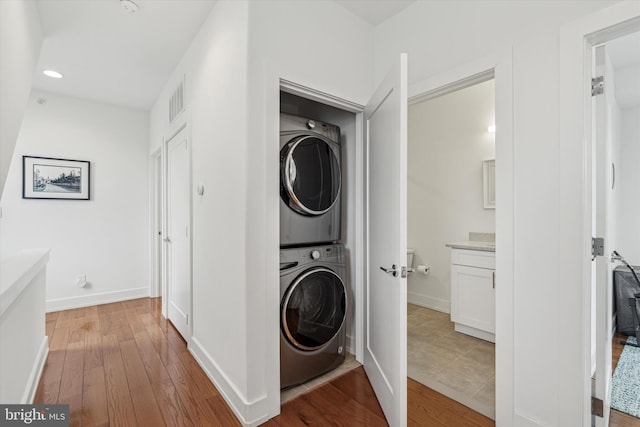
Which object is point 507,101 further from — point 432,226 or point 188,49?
point 188,49

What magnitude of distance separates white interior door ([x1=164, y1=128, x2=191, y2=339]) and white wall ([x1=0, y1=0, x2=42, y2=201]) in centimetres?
105

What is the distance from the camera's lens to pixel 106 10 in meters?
2.08

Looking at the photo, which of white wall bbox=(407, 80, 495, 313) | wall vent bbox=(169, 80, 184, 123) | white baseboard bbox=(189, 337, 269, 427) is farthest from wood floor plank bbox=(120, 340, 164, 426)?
white wall bbox=(407, 80, 495, 313)

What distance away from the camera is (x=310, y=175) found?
1.97 m

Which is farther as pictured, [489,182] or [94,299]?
[94,299]

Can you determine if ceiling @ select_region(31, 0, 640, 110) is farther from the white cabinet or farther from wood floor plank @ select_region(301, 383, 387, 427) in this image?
wood floor plank @ select_region(301, 383, 387, 427)

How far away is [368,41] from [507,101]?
1192 millimetres

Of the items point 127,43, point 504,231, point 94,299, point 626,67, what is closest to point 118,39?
point 127,43

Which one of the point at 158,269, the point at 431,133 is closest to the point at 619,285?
the point at 431,133

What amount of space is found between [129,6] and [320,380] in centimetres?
293

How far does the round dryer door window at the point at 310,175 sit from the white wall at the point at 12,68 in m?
1.36

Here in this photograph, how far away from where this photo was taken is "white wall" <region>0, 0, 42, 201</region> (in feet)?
4.40

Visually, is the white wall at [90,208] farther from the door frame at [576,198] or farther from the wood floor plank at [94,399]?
the door frame at [576,198]

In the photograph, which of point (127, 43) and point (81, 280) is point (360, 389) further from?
point (81, 280)
